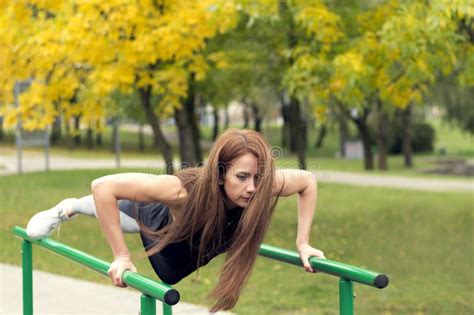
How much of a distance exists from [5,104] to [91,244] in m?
2.18

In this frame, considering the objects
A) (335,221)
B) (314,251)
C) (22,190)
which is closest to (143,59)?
(335,221)

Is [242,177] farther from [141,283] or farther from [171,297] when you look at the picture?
Result: [171,297]

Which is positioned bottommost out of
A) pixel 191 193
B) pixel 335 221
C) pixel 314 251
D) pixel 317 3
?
pixel 335 221

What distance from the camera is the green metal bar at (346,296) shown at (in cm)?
361

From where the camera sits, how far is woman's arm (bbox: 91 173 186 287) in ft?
11.2

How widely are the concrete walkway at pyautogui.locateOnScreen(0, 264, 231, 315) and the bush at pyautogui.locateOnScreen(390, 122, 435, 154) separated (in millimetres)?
32155

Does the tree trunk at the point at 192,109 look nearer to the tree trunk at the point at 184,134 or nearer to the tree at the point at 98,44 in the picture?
the tree trunk at the point at 184,134

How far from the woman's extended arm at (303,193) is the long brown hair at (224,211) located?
0.14 metres

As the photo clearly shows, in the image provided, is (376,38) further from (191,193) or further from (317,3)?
(191,193)

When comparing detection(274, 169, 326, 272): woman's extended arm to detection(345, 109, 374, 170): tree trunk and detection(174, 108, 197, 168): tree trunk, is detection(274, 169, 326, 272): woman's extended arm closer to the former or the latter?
detection(174, 108, 197, 168): tree trunk

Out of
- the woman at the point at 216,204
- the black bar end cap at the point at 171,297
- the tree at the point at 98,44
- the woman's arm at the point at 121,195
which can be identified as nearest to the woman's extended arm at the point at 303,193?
the woman at the point at 216,204

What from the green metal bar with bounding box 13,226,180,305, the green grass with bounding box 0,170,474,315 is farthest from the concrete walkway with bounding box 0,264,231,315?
the green metal bar with bounding box 13,226,180,305

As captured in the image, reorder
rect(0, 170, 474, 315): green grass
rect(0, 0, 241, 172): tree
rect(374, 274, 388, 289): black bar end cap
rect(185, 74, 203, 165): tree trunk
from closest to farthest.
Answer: rect(374, 274, 388, 289): black bar end cap → rect(0, 170, 474, 315): green grass → rect(0, 0, 241, 172): tree → rect(185, 74, 203, 165): tree trunk

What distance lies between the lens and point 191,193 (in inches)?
137
